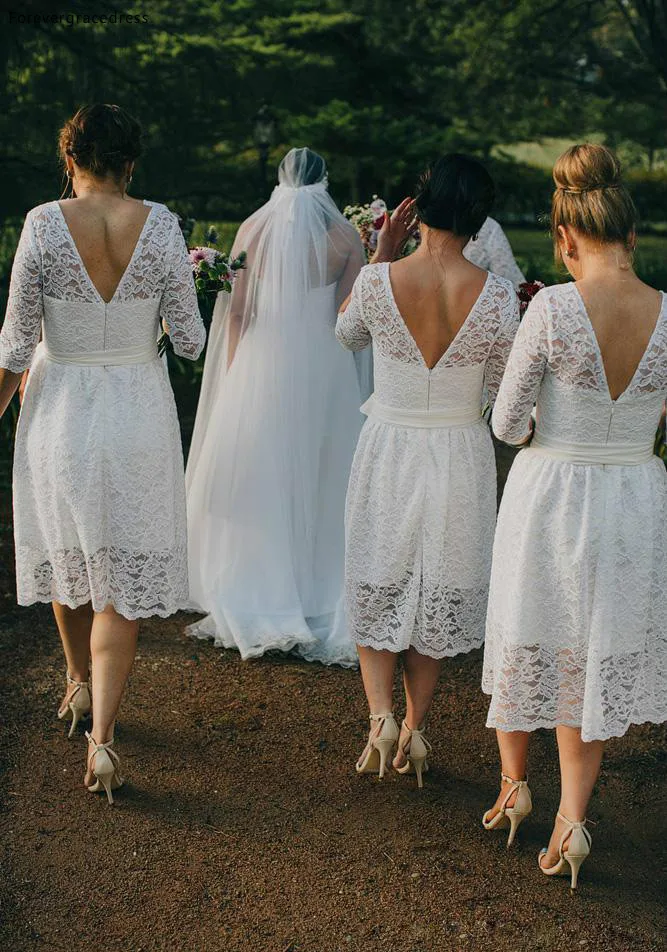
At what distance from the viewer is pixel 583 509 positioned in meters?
3.04

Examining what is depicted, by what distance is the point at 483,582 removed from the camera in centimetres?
367

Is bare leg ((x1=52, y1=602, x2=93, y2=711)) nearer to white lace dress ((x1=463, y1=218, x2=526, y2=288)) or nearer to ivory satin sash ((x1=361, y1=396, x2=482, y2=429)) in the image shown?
ivory satin sash ((x1=361, y1=396, x2=482, y2=429))

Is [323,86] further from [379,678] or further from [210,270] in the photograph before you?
[379,678]

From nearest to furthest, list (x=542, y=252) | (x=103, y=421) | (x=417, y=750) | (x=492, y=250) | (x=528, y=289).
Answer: (x=103, y=421), (x=417, y=750), (x=528, y=289), (x=492, y=250), (x=542, y=252)

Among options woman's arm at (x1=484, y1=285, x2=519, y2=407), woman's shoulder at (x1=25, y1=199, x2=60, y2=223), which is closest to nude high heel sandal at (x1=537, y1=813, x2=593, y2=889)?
woman's arm at (x1=484, y1=285, x2=519, y2=407)

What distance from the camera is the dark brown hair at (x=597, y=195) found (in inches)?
114

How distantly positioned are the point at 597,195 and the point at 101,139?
60.7 inches

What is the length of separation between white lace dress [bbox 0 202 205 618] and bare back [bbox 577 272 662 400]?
1.38 metres

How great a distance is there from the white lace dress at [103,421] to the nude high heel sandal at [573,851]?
1.49 m

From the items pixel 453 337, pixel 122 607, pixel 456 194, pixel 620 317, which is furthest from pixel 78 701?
pixel 620 317

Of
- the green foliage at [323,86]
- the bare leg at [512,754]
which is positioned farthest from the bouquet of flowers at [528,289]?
the green foliage at [323,86]

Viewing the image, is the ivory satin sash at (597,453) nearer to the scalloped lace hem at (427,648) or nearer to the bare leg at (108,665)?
the scalloped lace hem at (427,648)

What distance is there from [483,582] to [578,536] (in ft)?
2.23

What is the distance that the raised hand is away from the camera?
3.68 m
